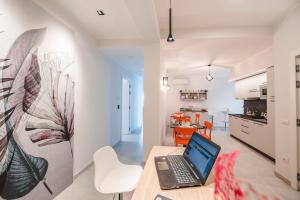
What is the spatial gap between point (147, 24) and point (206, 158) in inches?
88.4

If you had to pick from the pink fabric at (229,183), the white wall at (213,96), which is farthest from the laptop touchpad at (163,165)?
the white wall at (213,96)

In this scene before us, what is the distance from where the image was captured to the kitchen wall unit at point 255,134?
3.97m

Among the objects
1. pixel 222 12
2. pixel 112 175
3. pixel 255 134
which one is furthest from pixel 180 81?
pixel 112 175

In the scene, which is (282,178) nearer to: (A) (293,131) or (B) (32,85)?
(A) (293,131)

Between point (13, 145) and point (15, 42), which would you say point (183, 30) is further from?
point (13, 145)

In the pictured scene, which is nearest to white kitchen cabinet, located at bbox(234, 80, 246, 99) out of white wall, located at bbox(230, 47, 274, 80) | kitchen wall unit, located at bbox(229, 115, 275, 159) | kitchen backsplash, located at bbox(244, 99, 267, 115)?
white wall, located at bbox(230, 47, 274, 80)

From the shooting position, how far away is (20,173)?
1.89 m

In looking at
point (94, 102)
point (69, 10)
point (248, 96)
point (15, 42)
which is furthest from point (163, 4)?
point (248, 96)

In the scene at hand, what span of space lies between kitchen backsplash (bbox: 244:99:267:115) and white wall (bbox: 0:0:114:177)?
4.67 meters

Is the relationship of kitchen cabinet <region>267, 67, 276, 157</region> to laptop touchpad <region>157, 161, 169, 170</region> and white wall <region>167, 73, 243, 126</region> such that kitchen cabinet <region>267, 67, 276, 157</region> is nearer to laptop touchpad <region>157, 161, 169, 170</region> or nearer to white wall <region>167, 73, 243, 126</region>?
laptop touchpad <region>157, 161, 169, 170</region>

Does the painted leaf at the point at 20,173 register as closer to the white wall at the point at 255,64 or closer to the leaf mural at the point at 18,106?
the leaf mural at the point at 18,106

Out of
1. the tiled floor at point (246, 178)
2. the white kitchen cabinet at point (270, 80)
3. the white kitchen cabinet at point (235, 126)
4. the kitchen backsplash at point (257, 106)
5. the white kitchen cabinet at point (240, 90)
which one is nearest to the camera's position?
the tiled floor at point (246, 178)

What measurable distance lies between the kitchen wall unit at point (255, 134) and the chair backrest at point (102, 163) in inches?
146

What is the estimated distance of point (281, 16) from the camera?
115 inches
